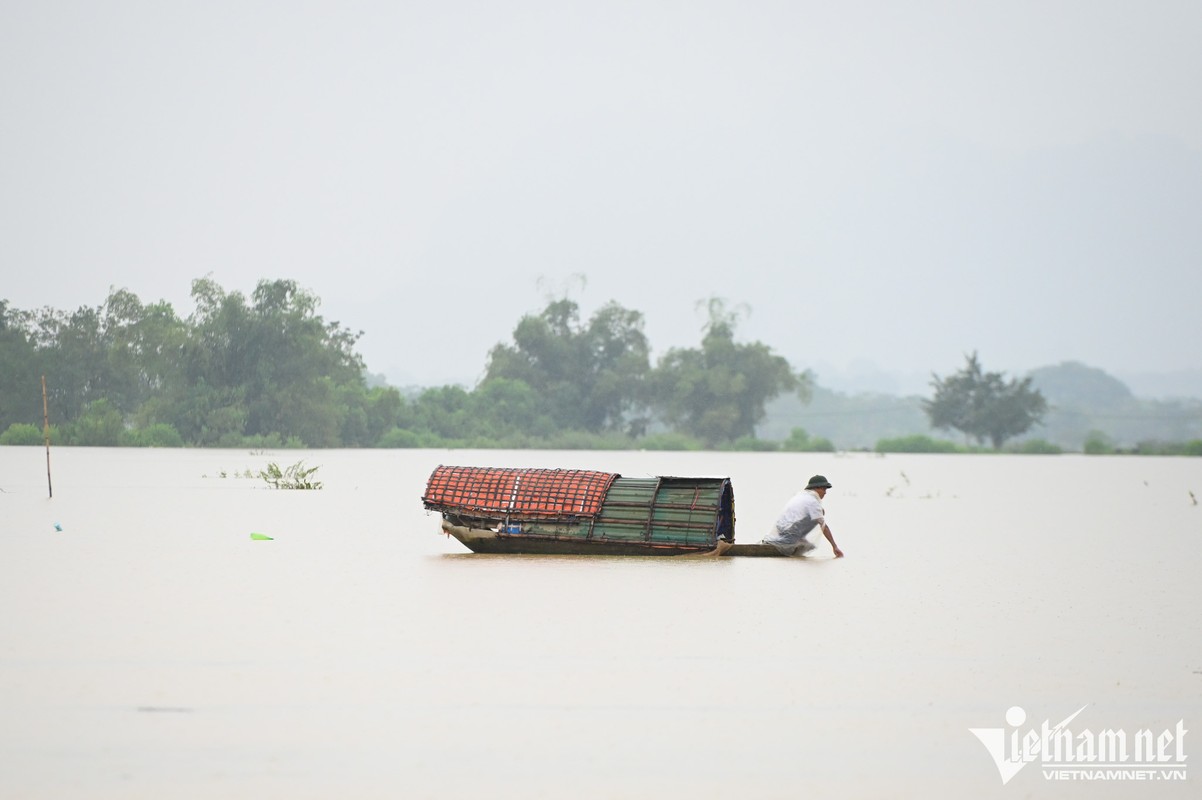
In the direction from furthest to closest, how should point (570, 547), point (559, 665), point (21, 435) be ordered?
1. point (21, 435)
2. point (570, 547)
3. point (559, 665)

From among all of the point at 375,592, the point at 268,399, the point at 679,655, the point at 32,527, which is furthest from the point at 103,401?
the point at 679,655

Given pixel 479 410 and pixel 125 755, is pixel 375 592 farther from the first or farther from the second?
pixel 479 410

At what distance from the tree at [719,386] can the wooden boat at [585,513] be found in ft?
193

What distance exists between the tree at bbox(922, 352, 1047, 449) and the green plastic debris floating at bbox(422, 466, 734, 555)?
64750 mm

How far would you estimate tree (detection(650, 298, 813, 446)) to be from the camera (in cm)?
7381

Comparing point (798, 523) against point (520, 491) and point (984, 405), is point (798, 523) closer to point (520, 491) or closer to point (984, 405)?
point (520, 491)

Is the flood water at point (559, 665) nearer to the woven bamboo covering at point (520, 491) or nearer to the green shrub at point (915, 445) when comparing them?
the woven bamboo covering at point (520, 491)

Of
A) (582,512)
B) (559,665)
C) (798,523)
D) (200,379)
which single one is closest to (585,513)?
(582,512)

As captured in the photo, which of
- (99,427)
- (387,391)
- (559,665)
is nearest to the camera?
(559,665)

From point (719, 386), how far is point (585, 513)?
59.7 metres

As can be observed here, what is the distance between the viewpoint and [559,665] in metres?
8.80

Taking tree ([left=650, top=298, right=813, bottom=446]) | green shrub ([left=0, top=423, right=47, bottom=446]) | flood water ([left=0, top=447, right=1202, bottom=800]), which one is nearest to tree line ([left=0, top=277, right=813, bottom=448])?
green shrub ([left=0, top=423, right=47, bottom=446])

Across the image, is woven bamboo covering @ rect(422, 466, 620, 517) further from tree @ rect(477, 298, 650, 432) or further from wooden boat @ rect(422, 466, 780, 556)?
tree @ rect(477, 298, 650, 432)

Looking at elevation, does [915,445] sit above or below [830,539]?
below
